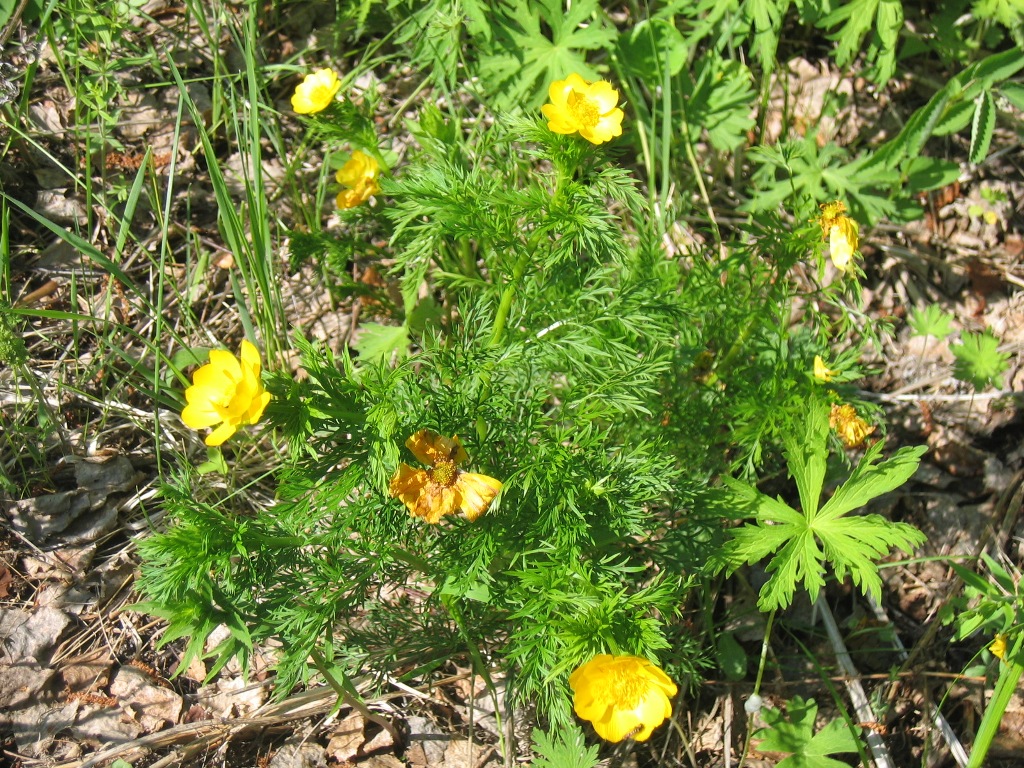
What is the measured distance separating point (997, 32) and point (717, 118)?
4.05 ft

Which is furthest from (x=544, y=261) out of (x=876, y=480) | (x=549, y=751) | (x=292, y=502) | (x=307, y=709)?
(x=307, y=709)

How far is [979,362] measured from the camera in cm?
313

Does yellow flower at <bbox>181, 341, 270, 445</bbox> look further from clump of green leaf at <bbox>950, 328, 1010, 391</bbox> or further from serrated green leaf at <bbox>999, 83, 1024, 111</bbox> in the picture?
serrated green leaf at <bbox>999, 83, 1024, 111</bbox>

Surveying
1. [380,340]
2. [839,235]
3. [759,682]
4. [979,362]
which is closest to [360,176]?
[380,340]

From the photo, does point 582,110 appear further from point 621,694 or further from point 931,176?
point 931,176

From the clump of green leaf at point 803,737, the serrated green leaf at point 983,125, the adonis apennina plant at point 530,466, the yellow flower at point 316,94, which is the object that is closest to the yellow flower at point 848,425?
the adonis apennina plant at point 530,466

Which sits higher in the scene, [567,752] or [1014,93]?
[1014,93]

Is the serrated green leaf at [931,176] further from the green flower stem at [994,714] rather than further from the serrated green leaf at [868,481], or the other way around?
the green flower stem at [994,714]

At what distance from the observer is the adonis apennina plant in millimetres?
1866

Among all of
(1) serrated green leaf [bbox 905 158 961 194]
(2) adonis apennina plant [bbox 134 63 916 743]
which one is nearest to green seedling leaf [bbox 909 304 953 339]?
(1) serrated green leaf [bbox 905 158 961 194]

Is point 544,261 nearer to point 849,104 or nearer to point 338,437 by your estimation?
point 338,437

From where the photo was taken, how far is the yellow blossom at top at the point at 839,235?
2.23 metres

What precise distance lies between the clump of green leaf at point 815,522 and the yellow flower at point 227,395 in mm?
1279

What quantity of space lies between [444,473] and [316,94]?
1.37 m
